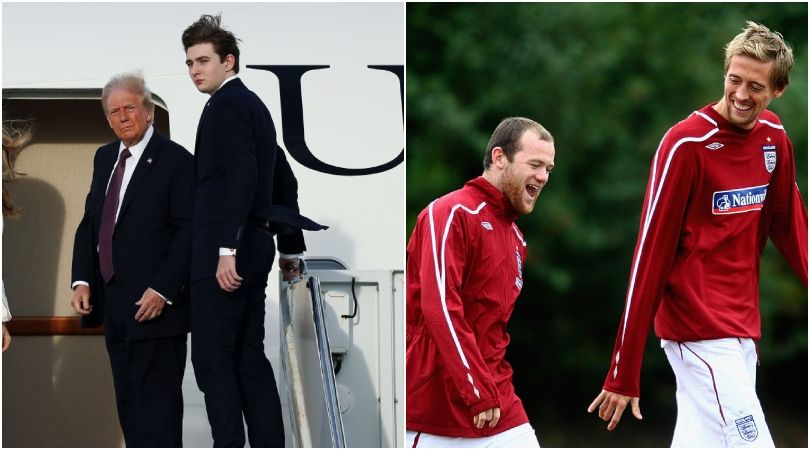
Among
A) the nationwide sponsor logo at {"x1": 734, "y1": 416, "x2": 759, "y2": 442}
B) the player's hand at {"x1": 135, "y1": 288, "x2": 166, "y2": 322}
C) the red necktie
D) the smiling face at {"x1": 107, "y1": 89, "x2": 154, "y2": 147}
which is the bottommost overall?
the nationwide sponsor logo at {"x1": 734, "y1": 416, "x2": 759, "y2": 442}

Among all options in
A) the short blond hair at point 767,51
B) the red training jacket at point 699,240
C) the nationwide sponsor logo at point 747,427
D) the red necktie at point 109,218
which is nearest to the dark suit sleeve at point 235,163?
the red necktie at point 109,218

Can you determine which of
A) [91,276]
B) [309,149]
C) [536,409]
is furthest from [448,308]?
[536,409]

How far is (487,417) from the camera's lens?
4117 millimetres

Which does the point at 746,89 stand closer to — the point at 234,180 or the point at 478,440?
the point at 478,440

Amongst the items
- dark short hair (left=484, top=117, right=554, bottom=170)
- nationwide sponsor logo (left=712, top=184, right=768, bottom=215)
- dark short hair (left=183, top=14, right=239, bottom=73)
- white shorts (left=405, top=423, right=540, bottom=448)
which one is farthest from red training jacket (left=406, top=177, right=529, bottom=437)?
dark short hair (left=183, top=14, right=239, bottom=73)

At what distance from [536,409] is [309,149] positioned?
15.5 ft

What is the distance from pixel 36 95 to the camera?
4781 mm

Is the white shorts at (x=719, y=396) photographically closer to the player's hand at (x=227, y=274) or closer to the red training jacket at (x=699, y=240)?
the red training jacket at (x=699, y=240)

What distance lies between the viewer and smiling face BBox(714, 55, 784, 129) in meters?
4.09

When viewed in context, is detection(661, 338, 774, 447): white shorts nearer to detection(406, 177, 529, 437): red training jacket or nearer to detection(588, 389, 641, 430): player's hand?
detection(588, 389, 641, 430): player's hand

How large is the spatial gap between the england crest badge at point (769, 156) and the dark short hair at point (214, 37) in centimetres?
163

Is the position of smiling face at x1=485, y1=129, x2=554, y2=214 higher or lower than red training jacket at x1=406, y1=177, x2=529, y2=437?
higher

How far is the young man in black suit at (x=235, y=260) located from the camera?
441cm

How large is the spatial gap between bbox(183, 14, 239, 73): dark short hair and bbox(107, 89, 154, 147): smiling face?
0.23m
